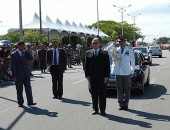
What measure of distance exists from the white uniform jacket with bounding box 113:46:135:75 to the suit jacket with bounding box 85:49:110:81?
86cm

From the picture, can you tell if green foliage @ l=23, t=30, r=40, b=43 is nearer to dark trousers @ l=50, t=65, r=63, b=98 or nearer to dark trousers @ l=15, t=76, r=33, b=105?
dark trousers @ l=50, t=65, r=63, b=98

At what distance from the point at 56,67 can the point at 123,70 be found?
3.09 metres

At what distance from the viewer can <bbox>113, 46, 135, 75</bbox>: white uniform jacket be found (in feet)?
34.2

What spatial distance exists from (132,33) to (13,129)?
406 feet

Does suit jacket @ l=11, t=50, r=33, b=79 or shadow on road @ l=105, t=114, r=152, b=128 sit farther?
suit jacket @ l=11, t=50, r=33, b=79

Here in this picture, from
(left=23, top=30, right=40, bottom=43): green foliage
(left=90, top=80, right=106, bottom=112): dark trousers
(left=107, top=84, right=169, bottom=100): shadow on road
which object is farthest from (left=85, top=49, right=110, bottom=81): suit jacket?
(left=23, top=30, right=40, bottom=43): green foliage

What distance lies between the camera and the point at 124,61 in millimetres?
10484

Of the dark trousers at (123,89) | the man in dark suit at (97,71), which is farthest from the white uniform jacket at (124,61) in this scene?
the man in dark suit at (97,71)

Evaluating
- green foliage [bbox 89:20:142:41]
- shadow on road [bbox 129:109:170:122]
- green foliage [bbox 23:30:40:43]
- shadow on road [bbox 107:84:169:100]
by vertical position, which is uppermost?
green foliage [bbox 89:20:142:41]

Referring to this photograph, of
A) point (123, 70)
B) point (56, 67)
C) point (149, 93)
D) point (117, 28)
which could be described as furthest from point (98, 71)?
point (117, 28)

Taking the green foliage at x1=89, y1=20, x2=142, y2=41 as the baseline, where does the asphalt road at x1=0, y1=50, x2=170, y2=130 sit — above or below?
below

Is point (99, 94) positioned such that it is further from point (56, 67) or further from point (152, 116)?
point (56, 67)

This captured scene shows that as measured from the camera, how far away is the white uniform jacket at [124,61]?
10.4 metres

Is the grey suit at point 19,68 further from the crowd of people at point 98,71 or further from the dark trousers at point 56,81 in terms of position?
the dark trousers at point 56,81
